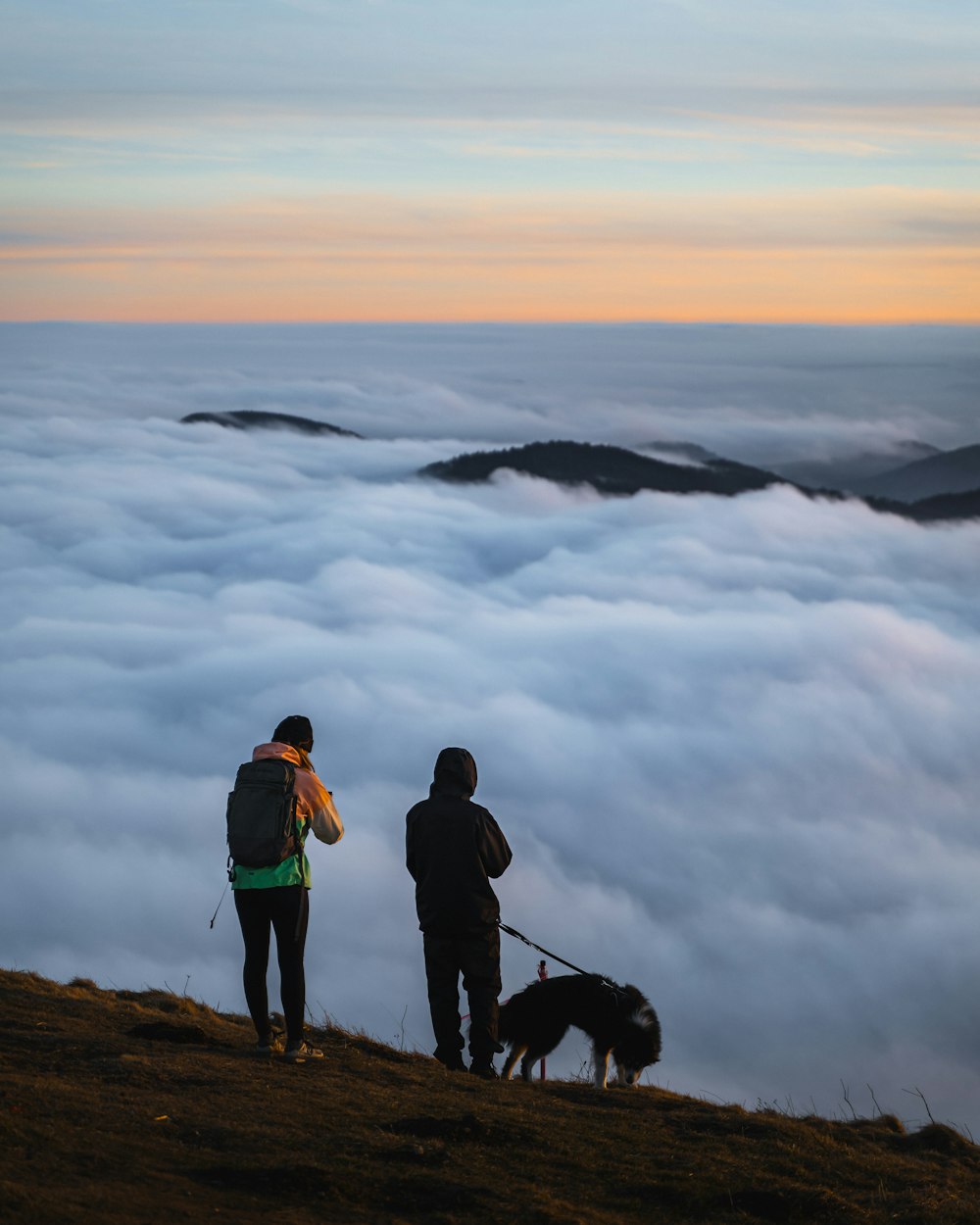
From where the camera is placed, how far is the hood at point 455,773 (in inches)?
260

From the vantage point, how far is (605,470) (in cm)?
15525

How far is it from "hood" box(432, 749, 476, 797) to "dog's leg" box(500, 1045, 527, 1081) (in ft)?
5.57

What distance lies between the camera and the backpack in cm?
607

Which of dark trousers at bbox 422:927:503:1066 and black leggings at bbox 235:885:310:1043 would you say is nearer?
black leggings at bbox 235:885:310:1043

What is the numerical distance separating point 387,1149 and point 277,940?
1498 mm


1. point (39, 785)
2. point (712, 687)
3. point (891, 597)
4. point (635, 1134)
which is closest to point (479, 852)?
point (635, 1134)

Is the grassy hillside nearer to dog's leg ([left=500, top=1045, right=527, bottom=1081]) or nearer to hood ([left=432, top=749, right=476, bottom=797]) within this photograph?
dog's leg ([left=500, top=1045, right=527, bottom=1081])

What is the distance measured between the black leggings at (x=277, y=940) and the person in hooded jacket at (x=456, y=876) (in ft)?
2.08

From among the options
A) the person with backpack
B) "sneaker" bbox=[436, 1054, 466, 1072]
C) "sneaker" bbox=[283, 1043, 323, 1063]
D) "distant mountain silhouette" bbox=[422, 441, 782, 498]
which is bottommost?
"sneaker" bbox=[283, 1043, 323, 1063]

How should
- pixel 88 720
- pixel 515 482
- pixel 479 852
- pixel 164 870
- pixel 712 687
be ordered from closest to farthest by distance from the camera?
pixel 479 852
pixel 164 870
pixel 88 720
pixel 712 687
pixel 515 482

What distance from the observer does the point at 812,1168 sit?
221 inches

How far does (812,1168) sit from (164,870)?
67074 millimetres

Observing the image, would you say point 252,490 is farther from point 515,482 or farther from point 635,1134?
point 635,1134

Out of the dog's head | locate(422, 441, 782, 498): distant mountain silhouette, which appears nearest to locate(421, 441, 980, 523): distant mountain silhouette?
locate(422, 441, 782, 498): distant mountain silhouette
